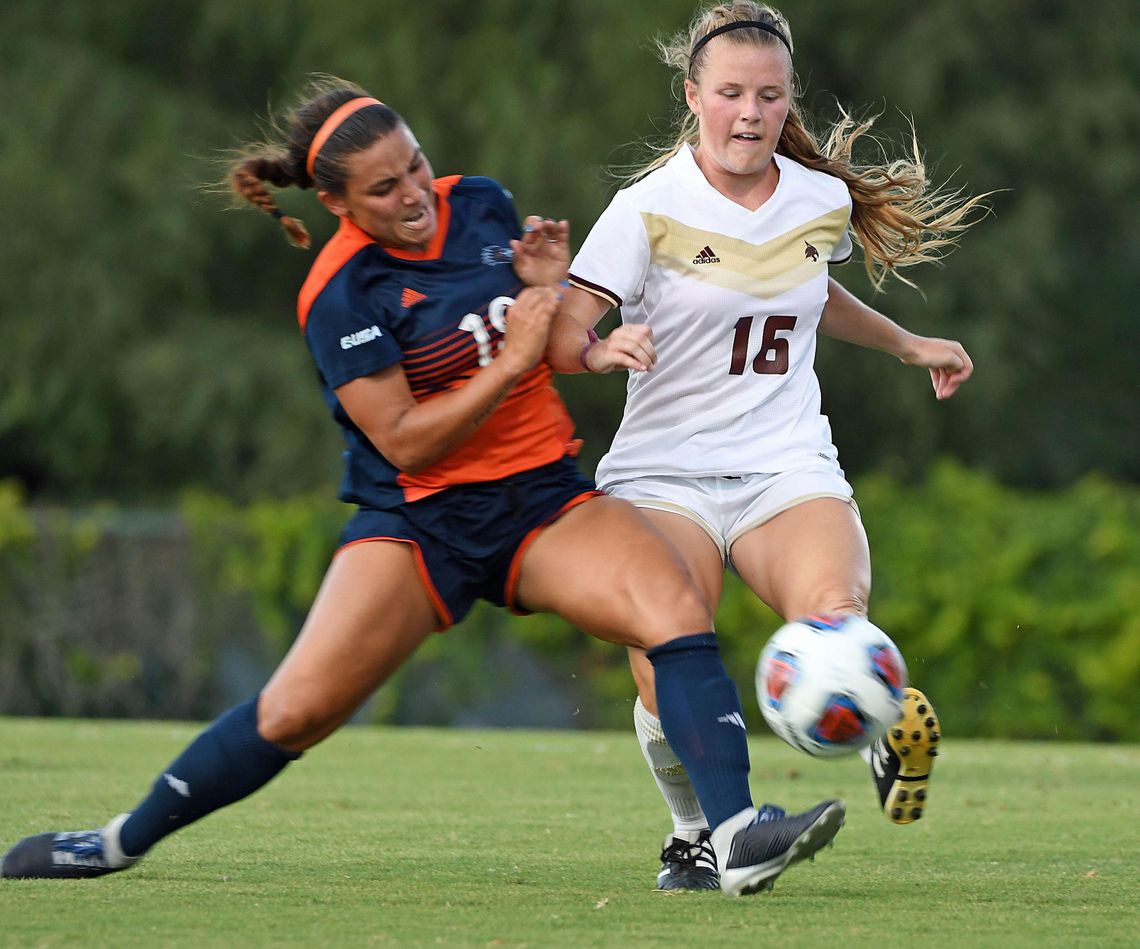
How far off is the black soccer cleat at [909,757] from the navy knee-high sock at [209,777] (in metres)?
1.43

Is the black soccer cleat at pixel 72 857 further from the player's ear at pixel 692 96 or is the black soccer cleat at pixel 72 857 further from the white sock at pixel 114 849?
the player's ear at pixel 692 96

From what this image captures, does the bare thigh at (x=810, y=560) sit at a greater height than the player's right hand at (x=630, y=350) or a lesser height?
lesser

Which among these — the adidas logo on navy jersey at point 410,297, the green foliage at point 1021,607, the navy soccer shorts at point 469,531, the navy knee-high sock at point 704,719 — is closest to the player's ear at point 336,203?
the adidas logo on navy jersey at point 410,297

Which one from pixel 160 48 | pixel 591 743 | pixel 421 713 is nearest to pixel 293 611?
pixel 421 713

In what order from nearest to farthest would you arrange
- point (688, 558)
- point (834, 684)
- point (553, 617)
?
point (834, 684) < point (688, 558) < point (553, 617)

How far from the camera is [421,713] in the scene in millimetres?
14477

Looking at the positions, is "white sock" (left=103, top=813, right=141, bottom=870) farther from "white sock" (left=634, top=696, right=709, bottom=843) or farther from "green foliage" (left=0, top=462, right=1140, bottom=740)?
"green foliage" (left=0, top=462, right=1140, bottom=740)

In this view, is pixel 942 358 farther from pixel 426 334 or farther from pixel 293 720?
pixel 293 720

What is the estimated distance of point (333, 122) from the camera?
4.55 meters

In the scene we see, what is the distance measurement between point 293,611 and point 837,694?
Result: 10651mm

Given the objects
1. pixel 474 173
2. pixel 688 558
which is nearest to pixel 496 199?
pixel 688 558

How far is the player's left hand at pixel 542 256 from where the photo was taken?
466cm

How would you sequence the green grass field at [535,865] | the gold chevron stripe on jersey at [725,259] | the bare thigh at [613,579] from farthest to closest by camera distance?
1. the gold chevron stripe on jersey at [725,259]
2. the bare thigh at [613,579]
3. the green grass field at [535,865]

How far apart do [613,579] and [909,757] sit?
848 mm
